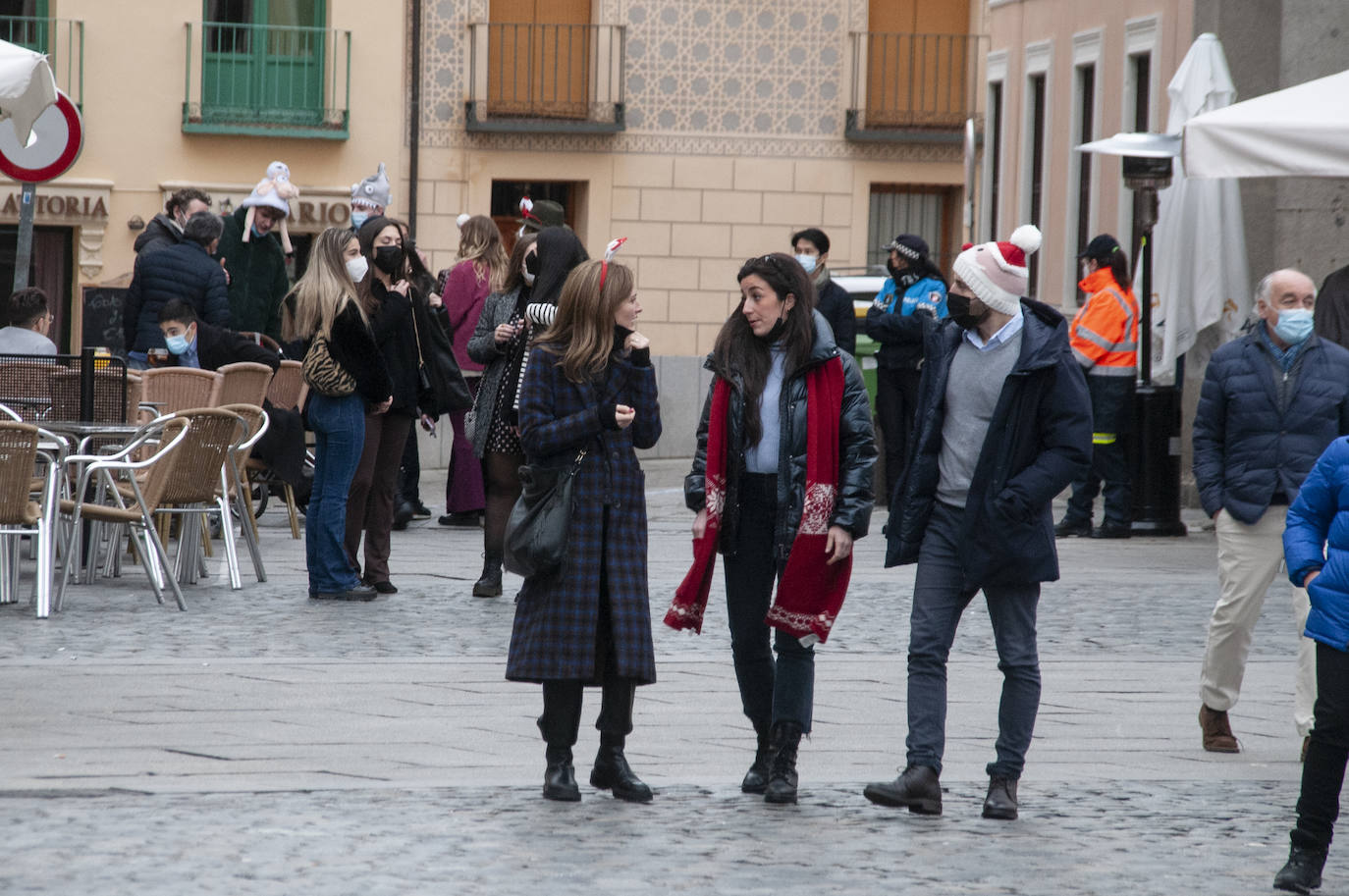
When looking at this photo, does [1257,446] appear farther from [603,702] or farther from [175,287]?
[175,287]

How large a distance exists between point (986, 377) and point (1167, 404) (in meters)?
9.08

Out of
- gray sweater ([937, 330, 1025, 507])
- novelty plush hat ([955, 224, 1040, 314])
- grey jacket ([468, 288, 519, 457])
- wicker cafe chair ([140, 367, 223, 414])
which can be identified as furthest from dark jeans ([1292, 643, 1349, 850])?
wicker cafe chair ([140, 367, 223, 414])

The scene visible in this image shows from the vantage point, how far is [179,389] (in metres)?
13.3

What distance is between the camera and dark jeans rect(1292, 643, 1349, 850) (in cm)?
602

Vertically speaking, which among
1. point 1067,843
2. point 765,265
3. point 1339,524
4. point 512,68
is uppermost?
point 512,68

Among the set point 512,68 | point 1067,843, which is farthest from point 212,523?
point 512,68

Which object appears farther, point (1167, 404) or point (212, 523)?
point (1167, 404)

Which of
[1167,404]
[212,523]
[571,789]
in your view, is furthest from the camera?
[1167,404]

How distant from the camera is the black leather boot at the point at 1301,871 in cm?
594

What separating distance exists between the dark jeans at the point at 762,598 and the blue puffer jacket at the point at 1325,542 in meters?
1.54

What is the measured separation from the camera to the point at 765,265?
278 inches

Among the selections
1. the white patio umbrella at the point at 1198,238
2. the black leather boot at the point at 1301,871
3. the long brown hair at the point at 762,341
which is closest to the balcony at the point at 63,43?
the white patio umbrella at the point at 1198,238

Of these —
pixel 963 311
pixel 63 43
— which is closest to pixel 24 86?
pixel 963 311

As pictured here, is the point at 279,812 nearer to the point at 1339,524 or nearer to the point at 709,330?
the point at 1339,524
